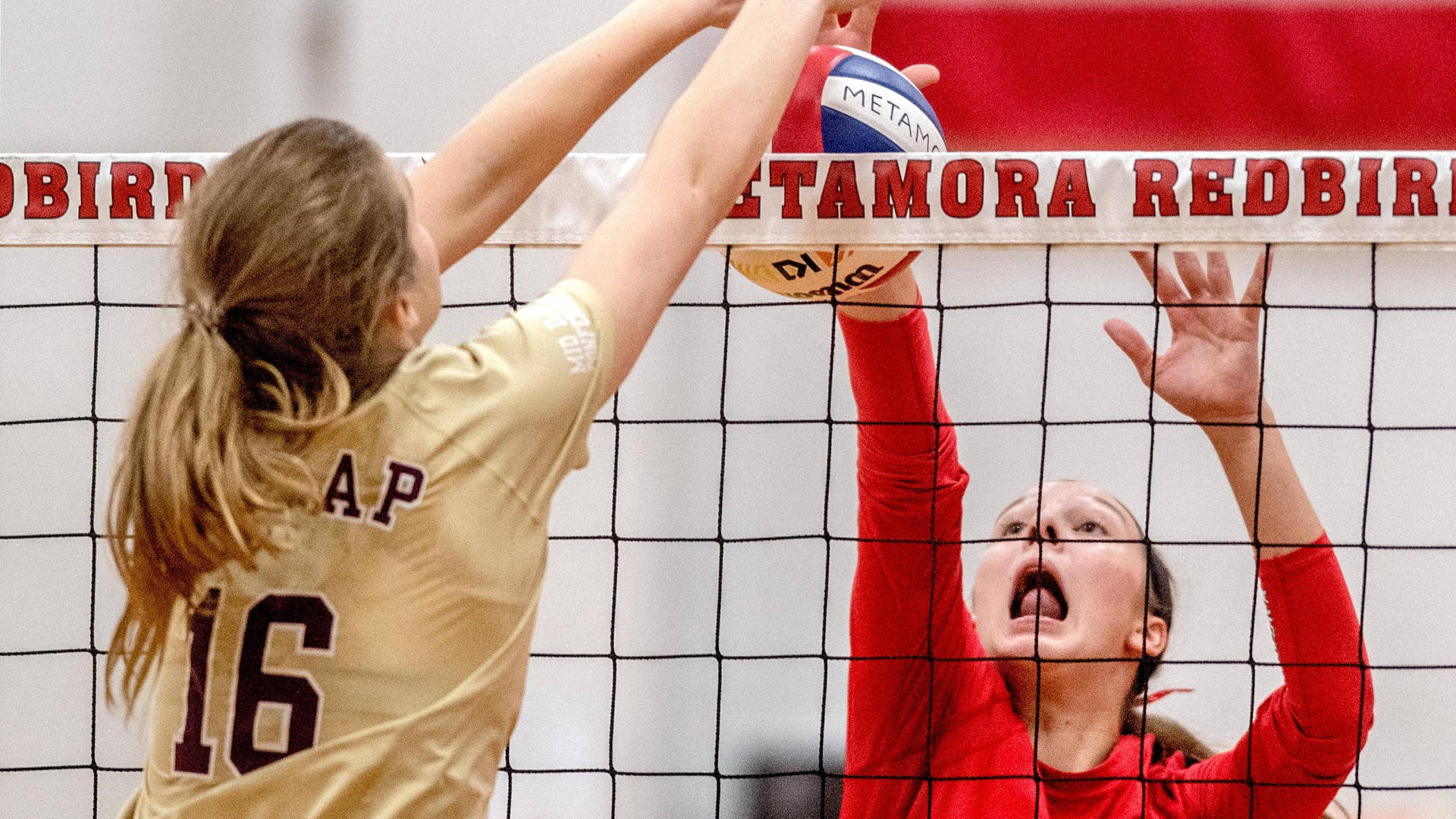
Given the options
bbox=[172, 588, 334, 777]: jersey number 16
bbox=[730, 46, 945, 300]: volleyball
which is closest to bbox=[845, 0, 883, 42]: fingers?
bbox=[730, 46, 945, 300]: volleyball

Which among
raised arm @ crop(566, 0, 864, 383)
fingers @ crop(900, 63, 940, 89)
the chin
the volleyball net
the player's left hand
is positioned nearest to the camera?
raised arm @ crop(566, 0, 864, 383)

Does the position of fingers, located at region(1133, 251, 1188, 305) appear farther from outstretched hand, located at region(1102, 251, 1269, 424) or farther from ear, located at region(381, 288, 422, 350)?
ear, located at region(381, 288, 422, 350)

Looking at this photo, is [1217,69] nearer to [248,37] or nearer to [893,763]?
[893,763]

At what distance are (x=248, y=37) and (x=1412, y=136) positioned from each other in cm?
291

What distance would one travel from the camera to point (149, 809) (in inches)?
39.5

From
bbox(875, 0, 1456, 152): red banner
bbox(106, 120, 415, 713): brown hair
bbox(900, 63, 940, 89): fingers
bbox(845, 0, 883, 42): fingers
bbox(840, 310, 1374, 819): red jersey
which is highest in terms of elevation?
bbox(875, 0, 1456, 152): red banner

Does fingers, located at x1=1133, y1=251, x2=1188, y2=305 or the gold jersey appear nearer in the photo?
the gold jersey

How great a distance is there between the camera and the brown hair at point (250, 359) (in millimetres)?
922

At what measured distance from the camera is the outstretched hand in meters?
2.04

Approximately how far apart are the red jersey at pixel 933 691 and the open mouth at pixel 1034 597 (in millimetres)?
158

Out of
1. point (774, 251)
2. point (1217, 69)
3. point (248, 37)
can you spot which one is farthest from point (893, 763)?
point (248, 37)

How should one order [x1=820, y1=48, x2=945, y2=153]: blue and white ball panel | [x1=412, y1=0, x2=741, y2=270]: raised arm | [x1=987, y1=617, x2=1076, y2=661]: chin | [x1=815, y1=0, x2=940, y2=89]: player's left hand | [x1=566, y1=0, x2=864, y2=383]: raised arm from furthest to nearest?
[x1=987, y1=617, x2=1076, y2=661]: chin < [x1=815, y1=0, x2=940, y2=89]: player's left hand < [x1=820, y1=48, x2=945, y2=153]: blue and white ball panel < [x1=412, y1=0, x2=741, y2=270]: raised arm < [x1=566, y1=0, x2=864, y2=383]: raised arm

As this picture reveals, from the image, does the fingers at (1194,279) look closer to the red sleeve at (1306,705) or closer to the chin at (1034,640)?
the red sleeve at (1306,705)

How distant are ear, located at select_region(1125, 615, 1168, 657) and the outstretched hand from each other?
0.35 metres
